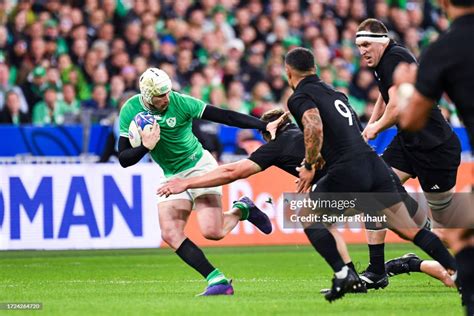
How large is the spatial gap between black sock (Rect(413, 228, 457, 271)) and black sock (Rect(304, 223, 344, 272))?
89 cm

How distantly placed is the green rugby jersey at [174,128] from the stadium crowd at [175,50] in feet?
22.7

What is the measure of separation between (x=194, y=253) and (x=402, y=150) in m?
2.53

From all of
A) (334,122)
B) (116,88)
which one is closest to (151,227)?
(116,88)

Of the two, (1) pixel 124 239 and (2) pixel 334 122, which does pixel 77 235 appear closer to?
(1) pixel 124 239

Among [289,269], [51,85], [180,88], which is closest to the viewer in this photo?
[289,269]

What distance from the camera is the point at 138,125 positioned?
1075 cm

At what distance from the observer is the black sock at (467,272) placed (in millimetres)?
6930

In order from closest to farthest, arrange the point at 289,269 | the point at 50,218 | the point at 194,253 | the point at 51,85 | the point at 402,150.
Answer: the point at 194,253, the point at 402,150, the point at 289,269, the point at 50,218, the point at 51,85

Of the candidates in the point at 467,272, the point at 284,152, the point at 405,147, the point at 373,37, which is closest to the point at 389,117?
the point at 405,147

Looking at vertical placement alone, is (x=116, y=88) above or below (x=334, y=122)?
below

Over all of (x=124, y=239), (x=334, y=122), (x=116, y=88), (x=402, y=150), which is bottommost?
(x=124, y=239)

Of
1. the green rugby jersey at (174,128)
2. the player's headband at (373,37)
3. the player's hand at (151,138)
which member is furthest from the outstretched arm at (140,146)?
the player's headband at (373,37)

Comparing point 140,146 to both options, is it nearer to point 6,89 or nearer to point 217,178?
point 217,178

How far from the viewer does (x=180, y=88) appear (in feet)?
66.8
